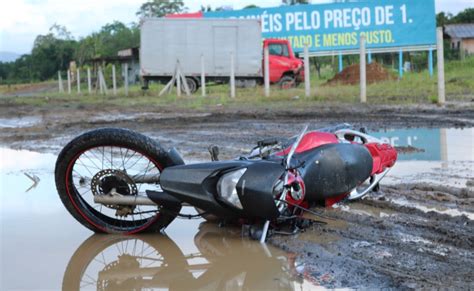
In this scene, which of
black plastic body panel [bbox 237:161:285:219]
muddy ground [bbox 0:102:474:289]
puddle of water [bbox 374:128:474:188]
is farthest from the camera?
puddle of water [bbox 374:128:474:188]

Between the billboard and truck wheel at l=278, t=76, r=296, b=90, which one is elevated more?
the billboard

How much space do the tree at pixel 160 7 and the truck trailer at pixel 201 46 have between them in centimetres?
4363

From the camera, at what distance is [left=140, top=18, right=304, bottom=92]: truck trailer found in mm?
32719

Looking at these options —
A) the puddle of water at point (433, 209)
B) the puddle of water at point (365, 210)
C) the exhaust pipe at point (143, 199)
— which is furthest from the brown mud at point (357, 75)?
the exhaust pipe at point (143, 199)

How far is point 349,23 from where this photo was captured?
36.0 meters

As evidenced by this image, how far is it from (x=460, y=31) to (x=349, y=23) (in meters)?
23.9

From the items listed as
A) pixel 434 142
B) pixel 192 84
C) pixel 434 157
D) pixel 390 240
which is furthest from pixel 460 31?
pixel 390 240

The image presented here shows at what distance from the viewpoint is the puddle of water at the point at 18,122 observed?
Answer: 50.5 feet

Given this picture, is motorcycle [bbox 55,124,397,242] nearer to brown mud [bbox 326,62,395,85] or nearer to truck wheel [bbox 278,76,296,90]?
truck wheel [bbox 278,76,296,90]

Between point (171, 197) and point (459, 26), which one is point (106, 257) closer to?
point (171, 197)

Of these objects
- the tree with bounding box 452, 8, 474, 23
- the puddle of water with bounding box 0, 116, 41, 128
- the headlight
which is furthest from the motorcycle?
the tree with bounding box 452, 8, 474, 23

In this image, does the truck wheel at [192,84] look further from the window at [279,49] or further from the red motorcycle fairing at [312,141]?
the red motorcycle fairing at [312,141]

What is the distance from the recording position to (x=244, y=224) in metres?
5.00

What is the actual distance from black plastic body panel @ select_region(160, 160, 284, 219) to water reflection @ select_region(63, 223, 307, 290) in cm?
26
